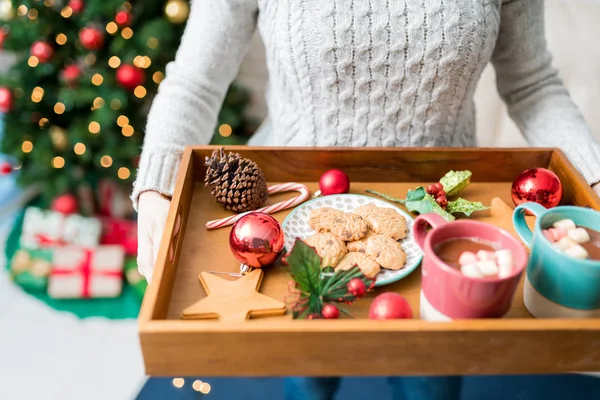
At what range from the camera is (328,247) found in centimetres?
66

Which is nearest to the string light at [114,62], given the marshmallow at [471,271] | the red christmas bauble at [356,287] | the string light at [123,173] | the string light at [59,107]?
the string light at [59,107]

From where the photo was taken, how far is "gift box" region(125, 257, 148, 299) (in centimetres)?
165

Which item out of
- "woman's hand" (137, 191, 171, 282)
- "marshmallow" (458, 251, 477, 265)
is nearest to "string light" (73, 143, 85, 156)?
"woman's hand" (137, 191, 171, 282)

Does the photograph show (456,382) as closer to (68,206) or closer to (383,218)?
(383,218)

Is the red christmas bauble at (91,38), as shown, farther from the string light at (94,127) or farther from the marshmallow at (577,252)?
the marshmallow at (577,252)

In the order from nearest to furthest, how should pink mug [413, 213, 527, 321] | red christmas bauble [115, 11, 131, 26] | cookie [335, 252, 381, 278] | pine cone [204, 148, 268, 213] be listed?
pink mug [413, 213, 527, 321] → cookie [335, 252, 381, 278] → pine cone [204, 148, 268, 213] → red christmas bauble [115, 11, 131, 26]

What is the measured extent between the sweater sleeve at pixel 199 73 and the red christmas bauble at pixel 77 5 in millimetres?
825

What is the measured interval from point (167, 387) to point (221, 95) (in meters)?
0.80

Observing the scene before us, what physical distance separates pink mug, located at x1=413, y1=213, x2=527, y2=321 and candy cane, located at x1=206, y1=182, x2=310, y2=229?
25 cm

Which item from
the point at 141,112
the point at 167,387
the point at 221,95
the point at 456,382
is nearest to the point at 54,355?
the point at 167,387

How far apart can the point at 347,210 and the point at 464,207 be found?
Result: 0.16 m

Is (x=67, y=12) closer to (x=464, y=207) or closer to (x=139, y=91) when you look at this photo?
Result: (x=139, y=91)

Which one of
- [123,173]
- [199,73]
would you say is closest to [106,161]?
[123,173]

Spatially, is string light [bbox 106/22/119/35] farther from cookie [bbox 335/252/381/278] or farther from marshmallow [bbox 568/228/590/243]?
marshmallow [bbox 568/228/590/243]
